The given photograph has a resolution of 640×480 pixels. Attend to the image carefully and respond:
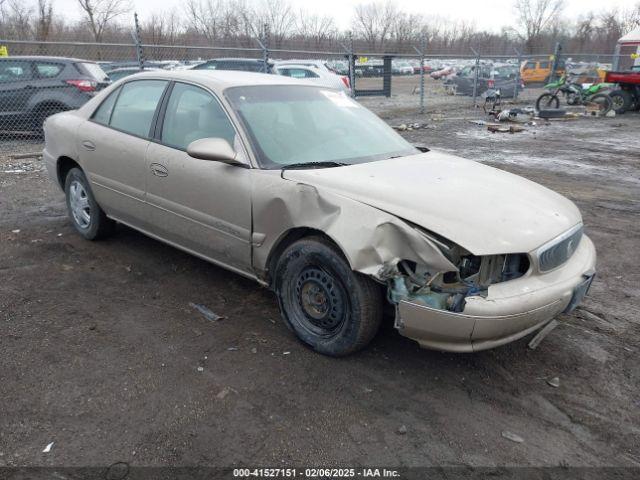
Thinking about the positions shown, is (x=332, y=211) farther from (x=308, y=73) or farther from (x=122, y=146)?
(x=308, y=73)

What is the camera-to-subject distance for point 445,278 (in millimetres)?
2727

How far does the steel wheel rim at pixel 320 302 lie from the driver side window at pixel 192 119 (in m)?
1.10

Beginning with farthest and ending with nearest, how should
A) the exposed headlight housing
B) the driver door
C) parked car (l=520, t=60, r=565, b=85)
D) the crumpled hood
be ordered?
parked car (l=520, t=60, r=565, b=85), the driver door, the exposed headlight housing, the crumpled hood

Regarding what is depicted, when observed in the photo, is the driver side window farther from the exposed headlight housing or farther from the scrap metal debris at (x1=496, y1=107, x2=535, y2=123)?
the scrap metal debris at (x1=496, y1=107, x2=535, y2=123)

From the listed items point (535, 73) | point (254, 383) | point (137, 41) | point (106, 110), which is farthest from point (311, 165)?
point (535, 73)

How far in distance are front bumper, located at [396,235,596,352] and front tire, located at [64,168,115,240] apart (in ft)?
10.9

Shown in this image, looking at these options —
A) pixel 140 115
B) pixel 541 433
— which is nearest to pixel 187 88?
pixel 140 115

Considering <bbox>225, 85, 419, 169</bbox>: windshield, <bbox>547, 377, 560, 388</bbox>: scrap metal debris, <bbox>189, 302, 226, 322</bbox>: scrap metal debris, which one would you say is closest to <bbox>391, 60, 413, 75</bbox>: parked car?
<bbox>225, 85, 419, 169</bbox>: windshield

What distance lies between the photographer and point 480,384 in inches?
Answer: 117

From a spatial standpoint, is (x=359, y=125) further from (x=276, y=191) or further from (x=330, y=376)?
(x=330, y=376)

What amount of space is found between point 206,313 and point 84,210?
6.97 feet

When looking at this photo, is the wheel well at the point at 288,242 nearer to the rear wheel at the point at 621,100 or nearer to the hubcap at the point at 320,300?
the hubcap at the point at 320,300

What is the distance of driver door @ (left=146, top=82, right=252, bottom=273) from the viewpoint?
3.45 metres

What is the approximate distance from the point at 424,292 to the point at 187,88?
97.7 inches
